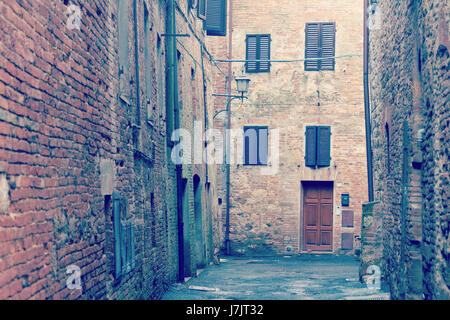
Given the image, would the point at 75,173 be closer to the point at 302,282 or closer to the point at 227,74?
the point at 302,282

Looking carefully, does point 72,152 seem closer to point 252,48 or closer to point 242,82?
point 242,82

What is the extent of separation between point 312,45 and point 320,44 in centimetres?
25

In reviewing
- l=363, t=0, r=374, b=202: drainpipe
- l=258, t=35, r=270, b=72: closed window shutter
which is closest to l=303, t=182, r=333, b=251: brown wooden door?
l=258, t=35, r=270, b=72: closed window shutter

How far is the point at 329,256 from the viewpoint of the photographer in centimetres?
1880

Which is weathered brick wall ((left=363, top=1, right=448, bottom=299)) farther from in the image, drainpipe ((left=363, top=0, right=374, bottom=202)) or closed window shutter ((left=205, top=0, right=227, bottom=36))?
closed window shutter ((left=205, top=0, right=227, bottom=36))

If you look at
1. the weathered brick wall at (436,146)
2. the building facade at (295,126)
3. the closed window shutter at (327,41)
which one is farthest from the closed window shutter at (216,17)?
the weathered brick wall at (436,146)

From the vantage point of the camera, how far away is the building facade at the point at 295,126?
63.2ft

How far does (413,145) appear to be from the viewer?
7797mm

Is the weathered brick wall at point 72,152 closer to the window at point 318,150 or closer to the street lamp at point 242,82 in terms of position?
the street lamp at point 242,82

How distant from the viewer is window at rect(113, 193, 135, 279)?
271 inches

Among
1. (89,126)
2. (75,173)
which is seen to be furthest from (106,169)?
(75,173)

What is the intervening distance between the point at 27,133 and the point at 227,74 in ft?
52.5

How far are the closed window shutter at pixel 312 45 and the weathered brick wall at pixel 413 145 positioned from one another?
8474 millimetres

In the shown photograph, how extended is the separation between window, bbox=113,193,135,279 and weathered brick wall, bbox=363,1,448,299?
11.4 feet
